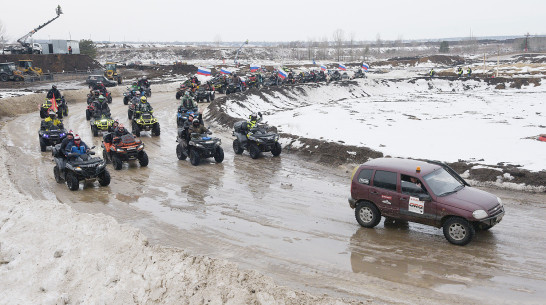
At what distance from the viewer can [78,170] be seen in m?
13.5

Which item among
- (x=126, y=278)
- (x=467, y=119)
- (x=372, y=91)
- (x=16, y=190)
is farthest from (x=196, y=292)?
(x=372, y=91)

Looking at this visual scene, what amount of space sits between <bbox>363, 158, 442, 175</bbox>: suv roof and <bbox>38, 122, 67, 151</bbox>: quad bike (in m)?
14.9

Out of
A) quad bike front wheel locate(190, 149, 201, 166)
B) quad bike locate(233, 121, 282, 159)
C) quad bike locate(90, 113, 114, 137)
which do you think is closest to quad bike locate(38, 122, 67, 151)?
quad bike locate(90, 113, 114, 137)

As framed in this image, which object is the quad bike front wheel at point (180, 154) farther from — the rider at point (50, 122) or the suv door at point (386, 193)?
the suv door at point (386, 193)

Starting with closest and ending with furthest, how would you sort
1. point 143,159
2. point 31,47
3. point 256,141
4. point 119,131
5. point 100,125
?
point 143,159, point 119,131, point 256,141, point 100,125, point 31,47

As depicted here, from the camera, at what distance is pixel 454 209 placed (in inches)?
348

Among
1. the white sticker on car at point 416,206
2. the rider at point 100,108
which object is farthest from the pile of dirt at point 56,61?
the white sticker on car at point 416,206

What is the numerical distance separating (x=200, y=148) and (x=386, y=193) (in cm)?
888

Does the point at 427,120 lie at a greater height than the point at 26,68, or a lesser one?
lesser

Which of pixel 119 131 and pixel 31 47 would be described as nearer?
pixel 119 131

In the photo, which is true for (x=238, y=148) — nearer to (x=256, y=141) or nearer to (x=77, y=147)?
(x=256, y=141)

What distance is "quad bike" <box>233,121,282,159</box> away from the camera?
703 inches

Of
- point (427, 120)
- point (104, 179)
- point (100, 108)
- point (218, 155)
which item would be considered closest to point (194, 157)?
point (218, 155)

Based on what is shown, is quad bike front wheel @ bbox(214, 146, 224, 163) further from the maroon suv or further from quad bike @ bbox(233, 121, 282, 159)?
the maroon suv
